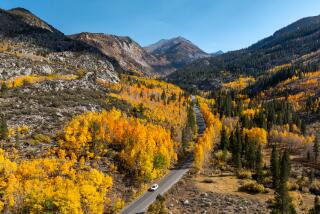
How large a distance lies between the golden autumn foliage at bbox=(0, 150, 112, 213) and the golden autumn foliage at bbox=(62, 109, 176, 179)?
13.7m

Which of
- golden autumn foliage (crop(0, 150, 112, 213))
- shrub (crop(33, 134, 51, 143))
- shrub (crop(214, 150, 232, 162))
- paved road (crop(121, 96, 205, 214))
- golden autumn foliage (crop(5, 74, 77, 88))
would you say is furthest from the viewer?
golden autumn foliage (crop(5, 74, 77, 88))

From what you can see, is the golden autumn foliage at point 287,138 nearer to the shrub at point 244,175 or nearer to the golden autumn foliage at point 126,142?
the shrub at point 244,175

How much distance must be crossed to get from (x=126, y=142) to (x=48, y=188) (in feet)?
129

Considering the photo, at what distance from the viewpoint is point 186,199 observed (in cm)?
7325

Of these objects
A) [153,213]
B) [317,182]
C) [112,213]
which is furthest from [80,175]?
[317,182]

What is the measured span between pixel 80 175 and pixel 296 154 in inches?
4325

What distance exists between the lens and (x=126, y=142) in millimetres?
97750

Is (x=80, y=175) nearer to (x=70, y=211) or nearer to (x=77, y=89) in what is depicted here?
(x=70, y=211)

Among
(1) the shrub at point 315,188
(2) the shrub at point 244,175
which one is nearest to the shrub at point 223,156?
(2) the shrub at point 244,175

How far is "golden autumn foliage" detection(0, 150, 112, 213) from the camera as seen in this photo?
191ft

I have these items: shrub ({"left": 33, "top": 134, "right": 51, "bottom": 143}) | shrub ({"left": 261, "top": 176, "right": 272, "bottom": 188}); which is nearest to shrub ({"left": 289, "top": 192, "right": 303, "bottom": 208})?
shrub ({"left": 261, "top": 176, "right": 272, "bottom": 188})

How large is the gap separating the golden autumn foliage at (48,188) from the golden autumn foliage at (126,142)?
44.8ft

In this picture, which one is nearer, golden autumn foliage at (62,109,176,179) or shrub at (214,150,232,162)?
golden autumn foliage at (62,109,176,179)

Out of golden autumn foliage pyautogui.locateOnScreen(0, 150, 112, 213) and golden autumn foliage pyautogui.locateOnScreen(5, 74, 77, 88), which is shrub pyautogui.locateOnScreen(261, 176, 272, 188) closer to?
golden autumn foliage pyautogui.locateOnScreen(0, 150, 112, 213)
